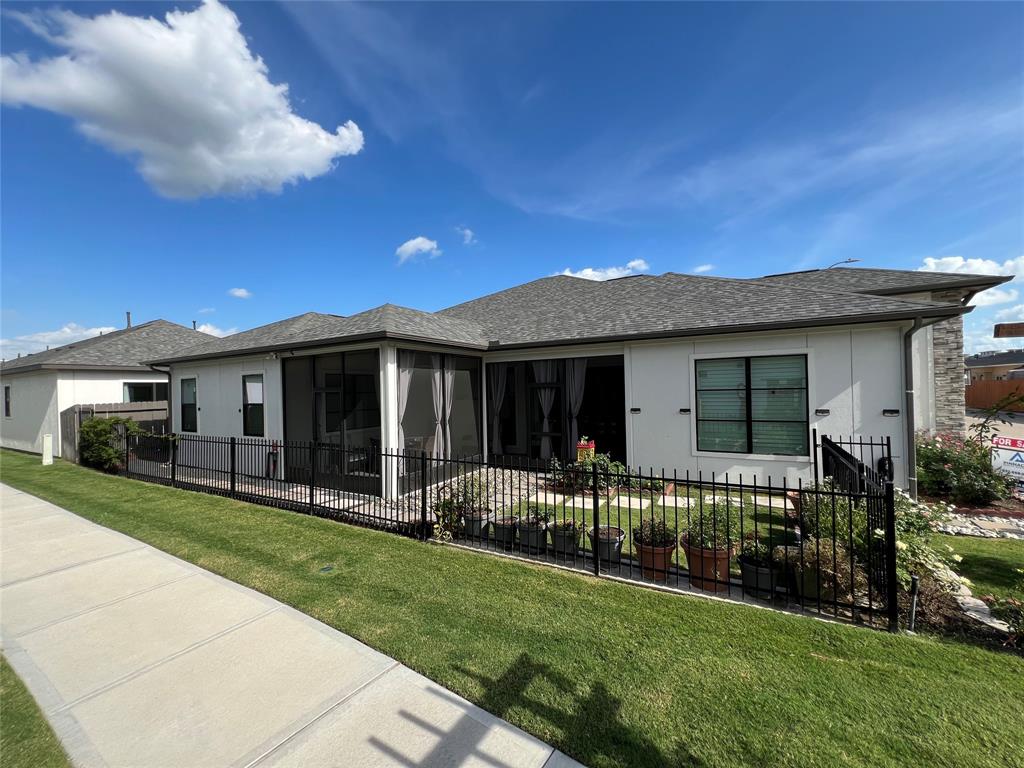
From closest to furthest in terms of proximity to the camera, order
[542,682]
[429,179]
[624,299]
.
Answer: [542,682], [624,299], [429,179]

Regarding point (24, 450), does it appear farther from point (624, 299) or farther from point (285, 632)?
point (624, 299)

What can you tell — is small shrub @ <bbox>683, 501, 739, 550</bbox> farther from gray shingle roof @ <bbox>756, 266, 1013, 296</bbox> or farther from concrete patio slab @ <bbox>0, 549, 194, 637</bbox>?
gray shingle roof @ <bbox>756, 266, 1013, 296</bbox>

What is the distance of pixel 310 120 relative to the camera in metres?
10.2

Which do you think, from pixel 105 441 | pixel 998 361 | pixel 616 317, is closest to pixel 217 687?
pixel 616 317

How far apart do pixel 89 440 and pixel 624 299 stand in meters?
15.4

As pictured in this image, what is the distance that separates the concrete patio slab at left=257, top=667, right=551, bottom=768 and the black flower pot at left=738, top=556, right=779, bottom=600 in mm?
2692

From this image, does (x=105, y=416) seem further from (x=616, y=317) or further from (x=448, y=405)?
(x=616, y=317)

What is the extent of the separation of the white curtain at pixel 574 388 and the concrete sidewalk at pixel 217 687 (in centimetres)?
727

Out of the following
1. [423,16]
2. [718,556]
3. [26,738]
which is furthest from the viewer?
[423,16]

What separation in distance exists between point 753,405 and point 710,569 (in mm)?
4988

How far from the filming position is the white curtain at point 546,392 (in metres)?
10.3

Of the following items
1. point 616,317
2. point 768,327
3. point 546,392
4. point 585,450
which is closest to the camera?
point 768,327

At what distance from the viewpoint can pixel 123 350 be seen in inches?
656

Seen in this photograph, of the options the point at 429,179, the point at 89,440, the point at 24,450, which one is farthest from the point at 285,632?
the point at 24,450
